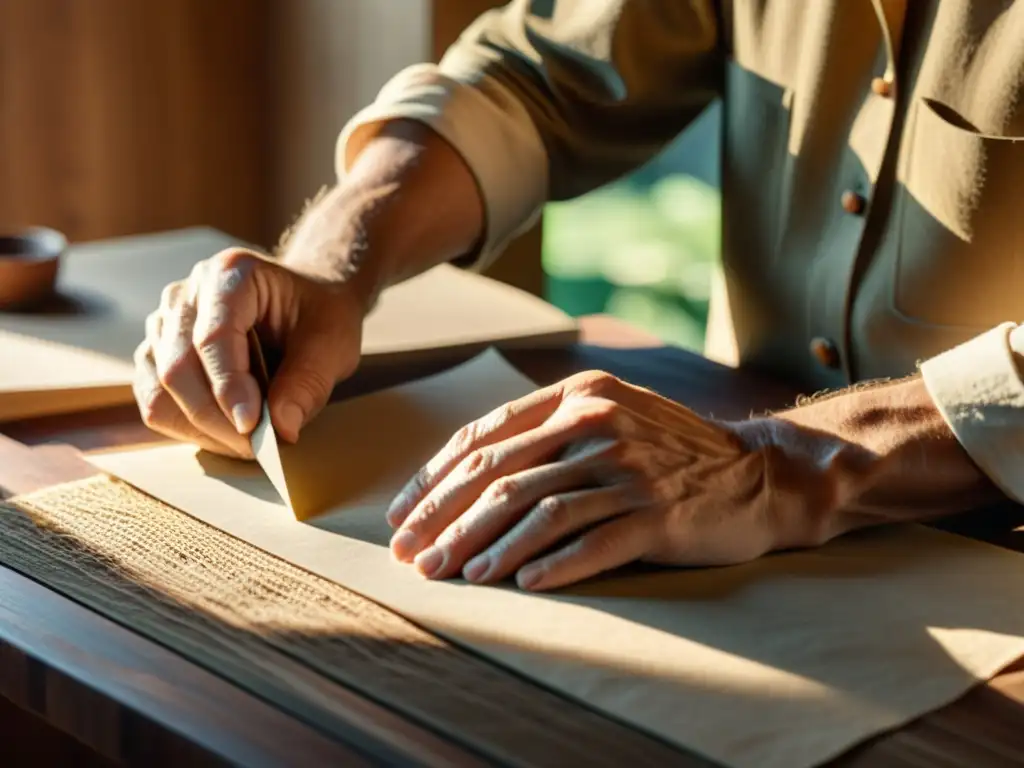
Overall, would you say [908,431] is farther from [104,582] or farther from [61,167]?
[61,167]

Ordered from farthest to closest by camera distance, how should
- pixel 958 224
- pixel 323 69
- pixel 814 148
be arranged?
pixel 323 69 < pixel 814 148 < pixel 958 224

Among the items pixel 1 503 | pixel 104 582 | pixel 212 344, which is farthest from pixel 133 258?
pixel 104 582

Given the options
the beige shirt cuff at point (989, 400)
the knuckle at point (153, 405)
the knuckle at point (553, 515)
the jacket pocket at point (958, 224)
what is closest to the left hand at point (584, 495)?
the knuckle at point (553, 515)

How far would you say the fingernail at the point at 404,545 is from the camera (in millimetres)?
837

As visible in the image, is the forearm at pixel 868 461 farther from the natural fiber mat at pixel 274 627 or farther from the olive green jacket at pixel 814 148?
the natural fiber mat at pixel 274 627

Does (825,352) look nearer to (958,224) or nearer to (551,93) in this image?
(958,224)

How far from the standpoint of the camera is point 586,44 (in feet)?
4.39

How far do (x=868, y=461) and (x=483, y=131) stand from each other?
0.57 metres

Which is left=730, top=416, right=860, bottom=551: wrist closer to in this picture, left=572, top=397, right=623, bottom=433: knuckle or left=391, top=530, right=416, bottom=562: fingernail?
left=572, top=397, right=623, bottom=433: knuckle

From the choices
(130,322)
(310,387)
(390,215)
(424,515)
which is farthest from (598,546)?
(130,322)

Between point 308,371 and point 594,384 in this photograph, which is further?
point 308,371

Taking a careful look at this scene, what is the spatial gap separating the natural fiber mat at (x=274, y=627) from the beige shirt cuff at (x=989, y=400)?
38 cm

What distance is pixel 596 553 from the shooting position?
81cm

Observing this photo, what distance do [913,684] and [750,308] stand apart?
0.68 metres
